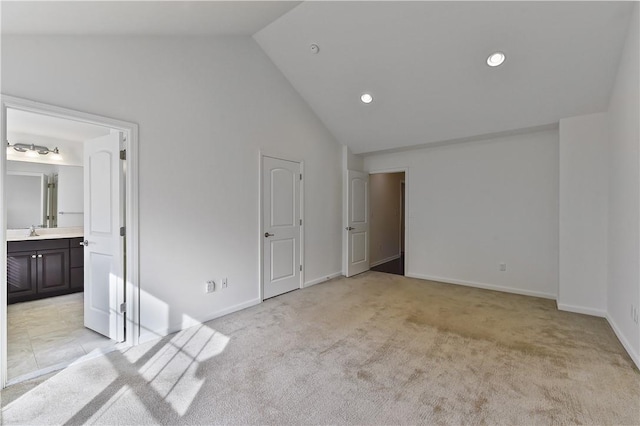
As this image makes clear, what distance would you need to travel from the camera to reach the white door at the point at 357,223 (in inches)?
208

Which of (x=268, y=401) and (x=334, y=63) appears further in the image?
(x=334, y=63)

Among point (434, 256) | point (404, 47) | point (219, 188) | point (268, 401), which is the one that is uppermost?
point (404, 47)

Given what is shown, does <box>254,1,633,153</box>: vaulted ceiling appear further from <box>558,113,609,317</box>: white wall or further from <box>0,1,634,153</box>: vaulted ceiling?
<box>558,113,609,317</box>: white wall

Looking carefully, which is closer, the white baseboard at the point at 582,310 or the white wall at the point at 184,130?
the white wall at the point at 184,130

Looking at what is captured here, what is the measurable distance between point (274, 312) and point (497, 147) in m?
4.01

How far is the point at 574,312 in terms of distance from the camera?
3.41 metres

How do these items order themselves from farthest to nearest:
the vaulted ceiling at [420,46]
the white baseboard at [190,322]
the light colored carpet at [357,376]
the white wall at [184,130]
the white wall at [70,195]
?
the white wall at [70,195] → the white baseboard at [190,322] → the vaulted ceiling at [420,46] → the white wall at [184,130] → the light colored carpet at [357,376]

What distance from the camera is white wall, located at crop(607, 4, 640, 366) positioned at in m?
2.33

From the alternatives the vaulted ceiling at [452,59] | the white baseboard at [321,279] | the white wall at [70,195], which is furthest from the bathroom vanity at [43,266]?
the vaulted ceiling at [452,59]

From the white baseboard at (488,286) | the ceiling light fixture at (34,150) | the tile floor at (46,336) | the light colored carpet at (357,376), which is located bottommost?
the light colored carpet at (357,376)

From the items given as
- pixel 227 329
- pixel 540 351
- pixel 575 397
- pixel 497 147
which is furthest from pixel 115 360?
pixel 497 147

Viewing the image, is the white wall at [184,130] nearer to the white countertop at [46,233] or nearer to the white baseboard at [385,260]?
the white countertop at [46,233]

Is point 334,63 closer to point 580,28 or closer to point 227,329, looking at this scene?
point 580,28

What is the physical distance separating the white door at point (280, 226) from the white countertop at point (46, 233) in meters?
2.77
